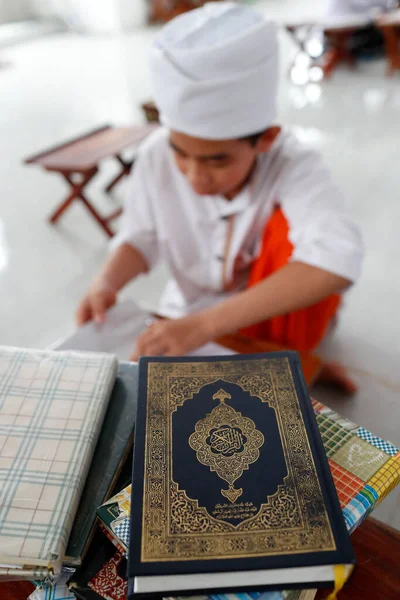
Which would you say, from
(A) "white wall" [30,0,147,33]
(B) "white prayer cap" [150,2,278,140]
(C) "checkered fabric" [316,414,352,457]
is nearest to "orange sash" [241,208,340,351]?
(B) "white prayer cap" [150,2,278,140]

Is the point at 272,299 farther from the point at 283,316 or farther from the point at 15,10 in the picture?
the point at 15,10

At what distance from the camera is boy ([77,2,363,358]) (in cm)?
79

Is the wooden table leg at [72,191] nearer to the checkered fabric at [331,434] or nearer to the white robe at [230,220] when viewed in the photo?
the white robe at [230,220]

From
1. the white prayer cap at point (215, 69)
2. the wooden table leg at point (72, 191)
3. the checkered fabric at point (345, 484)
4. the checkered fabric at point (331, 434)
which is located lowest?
the wooden table leg at point (72, 191)

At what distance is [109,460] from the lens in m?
0.53

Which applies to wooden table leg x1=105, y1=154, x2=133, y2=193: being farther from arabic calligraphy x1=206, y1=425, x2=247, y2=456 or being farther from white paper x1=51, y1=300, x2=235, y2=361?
arabic calligraphy x1=206, y1=425, x2=247, y2=456

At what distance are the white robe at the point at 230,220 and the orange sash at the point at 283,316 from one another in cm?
4

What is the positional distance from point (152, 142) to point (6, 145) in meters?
2.95

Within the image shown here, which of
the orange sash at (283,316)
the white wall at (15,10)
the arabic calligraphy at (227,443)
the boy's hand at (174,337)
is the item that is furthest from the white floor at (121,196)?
the white wall at (15,10)

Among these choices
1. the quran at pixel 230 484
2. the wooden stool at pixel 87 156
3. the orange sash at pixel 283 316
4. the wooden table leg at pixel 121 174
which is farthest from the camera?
the wooden table leg at pixel 121 174

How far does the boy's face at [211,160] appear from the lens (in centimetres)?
86

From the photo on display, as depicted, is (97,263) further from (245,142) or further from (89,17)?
(89,17)

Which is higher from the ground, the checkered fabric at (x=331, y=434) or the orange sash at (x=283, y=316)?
the checkered fabric at (x=331, y=434)

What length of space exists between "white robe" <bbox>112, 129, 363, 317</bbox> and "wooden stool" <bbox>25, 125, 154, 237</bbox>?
1161mm
